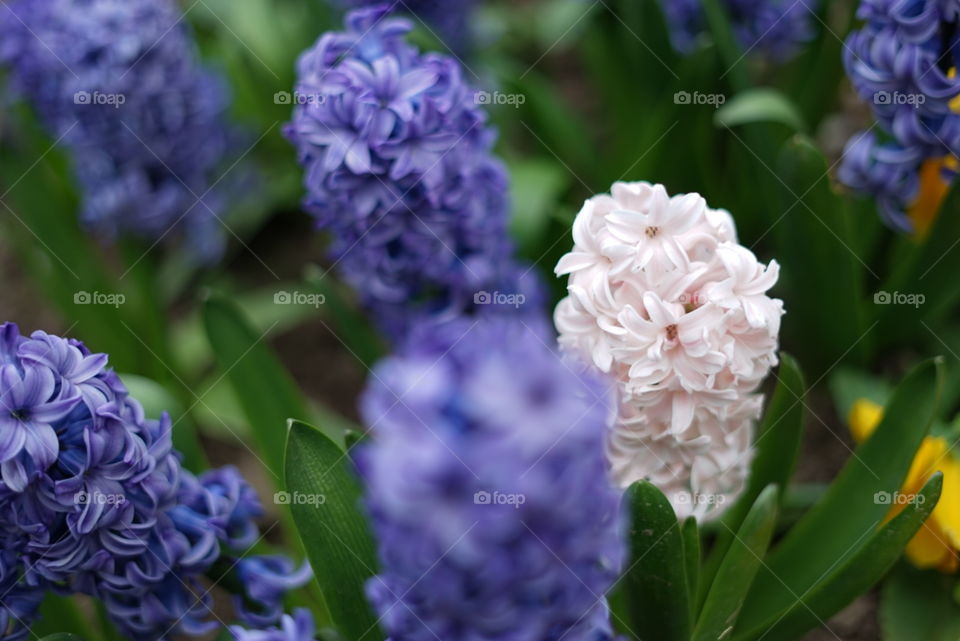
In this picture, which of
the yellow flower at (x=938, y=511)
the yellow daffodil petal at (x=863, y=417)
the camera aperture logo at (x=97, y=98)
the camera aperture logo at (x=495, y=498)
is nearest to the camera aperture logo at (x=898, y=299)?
the yellow daffodil petal at (x=863, y=417)

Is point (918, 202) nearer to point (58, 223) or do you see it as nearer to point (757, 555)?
point (757, 555)

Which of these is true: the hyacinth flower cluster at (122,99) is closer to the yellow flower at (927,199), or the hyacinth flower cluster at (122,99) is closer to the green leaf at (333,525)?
the green leaf at (333,525)

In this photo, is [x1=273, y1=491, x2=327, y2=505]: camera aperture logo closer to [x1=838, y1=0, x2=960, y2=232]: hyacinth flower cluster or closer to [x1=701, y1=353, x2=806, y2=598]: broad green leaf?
[x1=701, y1=353, x2=806, y2=598]: broad green leaf

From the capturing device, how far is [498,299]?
7.31 ft

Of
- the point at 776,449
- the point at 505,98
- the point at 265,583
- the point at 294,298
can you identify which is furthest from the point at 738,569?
the point at 294,298

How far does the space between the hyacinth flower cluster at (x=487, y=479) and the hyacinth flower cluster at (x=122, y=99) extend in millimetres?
1901

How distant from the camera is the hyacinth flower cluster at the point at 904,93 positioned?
1.86m

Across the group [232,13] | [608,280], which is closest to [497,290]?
[608,280]

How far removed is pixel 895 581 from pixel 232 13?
3.04m

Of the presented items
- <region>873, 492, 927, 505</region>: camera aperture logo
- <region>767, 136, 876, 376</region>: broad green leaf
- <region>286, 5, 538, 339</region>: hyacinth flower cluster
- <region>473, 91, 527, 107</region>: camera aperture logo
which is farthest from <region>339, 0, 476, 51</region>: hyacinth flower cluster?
<region>873, 492, 927, 505</region>: camera aperture logo

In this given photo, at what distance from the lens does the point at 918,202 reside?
2445 mm

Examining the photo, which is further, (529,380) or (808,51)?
(808,51)

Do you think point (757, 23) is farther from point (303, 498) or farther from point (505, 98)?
point (303, 498)

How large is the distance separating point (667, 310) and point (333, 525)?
65 centimetres
